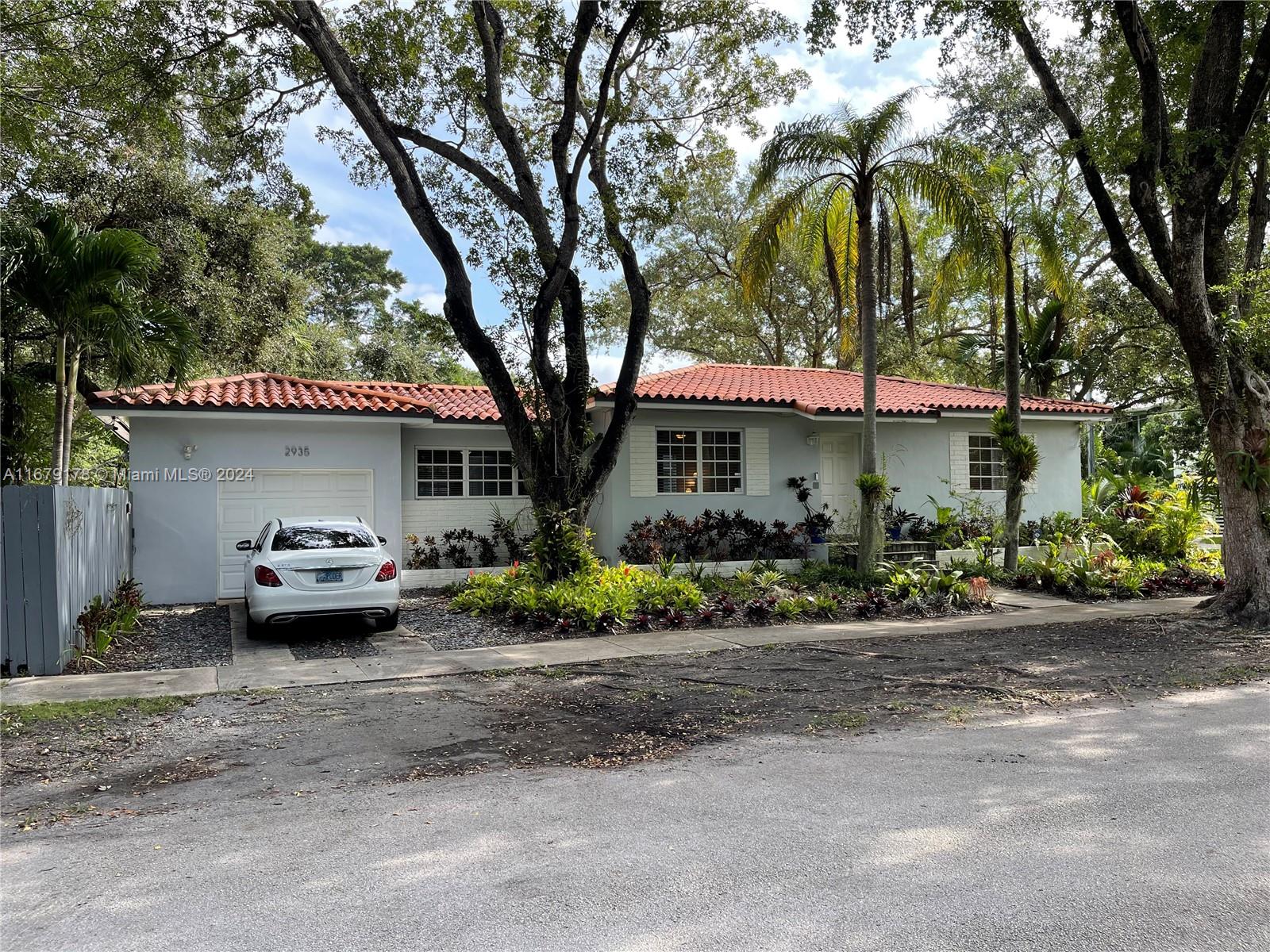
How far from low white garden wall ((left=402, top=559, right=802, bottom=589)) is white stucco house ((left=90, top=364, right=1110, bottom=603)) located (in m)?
0.48

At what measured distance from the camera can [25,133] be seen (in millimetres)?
12852

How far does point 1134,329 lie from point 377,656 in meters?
23.6

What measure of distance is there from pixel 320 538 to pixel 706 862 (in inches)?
322

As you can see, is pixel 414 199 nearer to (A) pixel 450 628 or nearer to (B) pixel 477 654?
(A) pixel 450 628

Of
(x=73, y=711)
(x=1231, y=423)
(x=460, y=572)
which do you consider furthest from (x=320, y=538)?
(x=1231, y=423)

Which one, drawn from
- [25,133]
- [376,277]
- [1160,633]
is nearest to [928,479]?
[1160,633]

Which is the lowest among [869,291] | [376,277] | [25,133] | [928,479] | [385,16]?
[928,479]

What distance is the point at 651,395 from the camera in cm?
1567

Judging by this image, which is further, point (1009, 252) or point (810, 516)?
point (810, 516)

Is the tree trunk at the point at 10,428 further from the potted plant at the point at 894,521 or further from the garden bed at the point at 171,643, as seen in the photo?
the potted plant at the point at 894,521

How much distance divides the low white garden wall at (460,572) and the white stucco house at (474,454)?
1.58ft

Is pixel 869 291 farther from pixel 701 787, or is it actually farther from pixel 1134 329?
pixel 1134 329

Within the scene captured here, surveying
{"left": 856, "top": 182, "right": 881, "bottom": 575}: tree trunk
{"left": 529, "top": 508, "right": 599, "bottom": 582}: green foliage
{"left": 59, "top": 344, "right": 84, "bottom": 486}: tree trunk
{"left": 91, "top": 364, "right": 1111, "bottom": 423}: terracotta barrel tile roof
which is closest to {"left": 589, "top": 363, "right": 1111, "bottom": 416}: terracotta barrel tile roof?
{"left": 91, "top": 364, "right": 1111, "bottom": 423}: terracotta barrel tile roof

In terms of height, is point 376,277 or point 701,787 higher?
point 376,277
